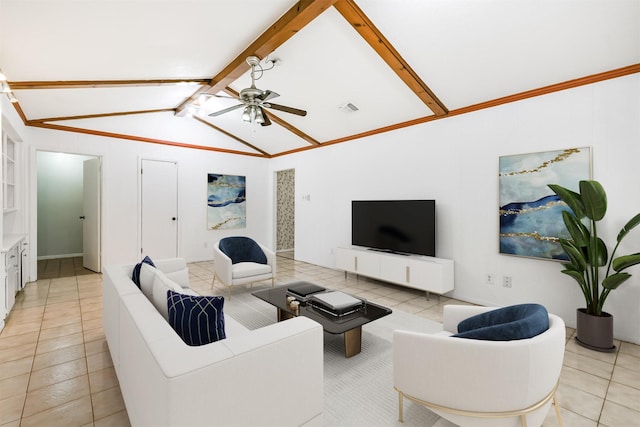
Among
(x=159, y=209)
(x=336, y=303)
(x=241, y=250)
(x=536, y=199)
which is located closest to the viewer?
(x=336, y=303)

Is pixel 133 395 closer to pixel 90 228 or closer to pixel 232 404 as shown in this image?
pixel 232 404

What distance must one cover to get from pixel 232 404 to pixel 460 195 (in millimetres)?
3746

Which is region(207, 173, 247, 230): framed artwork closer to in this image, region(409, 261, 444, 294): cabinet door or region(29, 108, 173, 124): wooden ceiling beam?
region(29, 108, 173, 124): wooden ceiling beam

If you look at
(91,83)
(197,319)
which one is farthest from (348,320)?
(91,83)

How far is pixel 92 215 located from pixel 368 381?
5809 millimetres

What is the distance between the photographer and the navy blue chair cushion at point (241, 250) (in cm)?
436

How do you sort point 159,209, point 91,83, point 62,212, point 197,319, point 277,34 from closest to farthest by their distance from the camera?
1. point 197,319
2. point 277,34
3. point 91,83
4. point 159,209
5. point 62,212

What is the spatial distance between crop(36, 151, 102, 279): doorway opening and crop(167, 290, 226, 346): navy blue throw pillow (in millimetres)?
5395

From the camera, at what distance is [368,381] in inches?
85.4

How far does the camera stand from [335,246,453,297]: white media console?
3.87 metres

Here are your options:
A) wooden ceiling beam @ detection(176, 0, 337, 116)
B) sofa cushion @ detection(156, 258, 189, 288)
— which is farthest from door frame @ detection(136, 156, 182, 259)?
sofa cushion @ detection(156, 258, 189, 288)

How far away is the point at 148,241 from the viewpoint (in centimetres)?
587

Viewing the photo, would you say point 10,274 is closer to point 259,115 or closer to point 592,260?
point 259,115

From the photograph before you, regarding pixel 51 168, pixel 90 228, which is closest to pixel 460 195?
pixel 90 228
